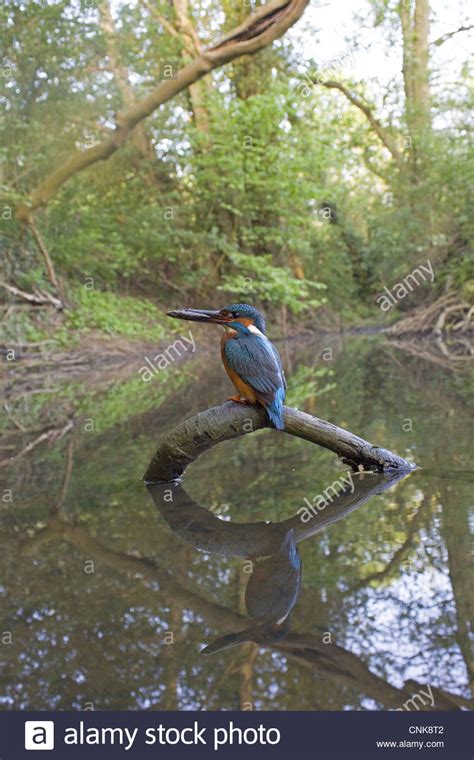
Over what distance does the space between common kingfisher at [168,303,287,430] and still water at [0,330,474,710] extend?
61 cm

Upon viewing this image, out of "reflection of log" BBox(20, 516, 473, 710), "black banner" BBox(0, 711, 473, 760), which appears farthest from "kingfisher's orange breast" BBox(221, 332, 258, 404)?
"black banner" BBox(0, 711, 473, 760)

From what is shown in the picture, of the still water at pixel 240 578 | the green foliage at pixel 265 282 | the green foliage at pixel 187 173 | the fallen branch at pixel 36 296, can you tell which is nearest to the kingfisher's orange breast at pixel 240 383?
the still water at pixel 240 578

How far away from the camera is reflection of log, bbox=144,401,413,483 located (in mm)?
4742

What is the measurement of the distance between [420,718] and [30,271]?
1504cm

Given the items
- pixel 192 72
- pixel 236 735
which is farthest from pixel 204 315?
pixel 192 72

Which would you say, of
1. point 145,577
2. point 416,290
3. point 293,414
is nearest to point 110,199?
point 416,290

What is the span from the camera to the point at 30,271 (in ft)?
52.3

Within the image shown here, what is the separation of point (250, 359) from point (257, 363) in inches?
2.2

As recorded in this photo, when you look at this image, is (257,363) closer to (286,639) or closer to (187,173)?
(286,639)

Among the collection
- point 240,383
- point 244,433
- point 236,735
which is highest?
point 240,383

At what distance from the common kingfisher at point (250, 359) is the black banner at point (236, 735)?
2443 mm

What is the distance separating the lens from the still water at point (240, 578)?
232 centimetres

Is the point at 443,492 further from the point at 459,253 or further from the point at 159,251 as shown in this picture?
the point at 459,253

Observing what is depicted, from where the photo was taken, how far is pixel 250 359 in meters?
4.50
